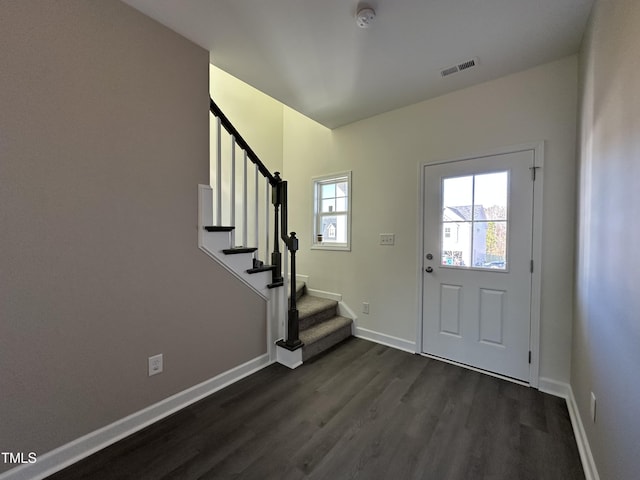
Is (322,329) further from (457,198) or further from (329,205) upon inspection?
(457,198)

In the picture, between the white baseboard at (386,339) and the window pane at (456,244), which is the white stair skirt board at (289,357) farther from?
the window pane at (456,244)

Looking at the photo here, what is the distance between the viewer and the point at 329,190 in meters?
3.55

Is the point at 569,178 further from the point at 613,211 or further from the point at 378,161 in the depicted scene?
the point at 378,161

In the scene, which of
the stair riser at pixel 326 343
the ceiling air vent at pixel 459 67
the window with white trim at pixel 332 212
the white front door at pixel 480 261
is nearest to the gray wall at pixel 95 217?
the stair riser at pixel 326 343

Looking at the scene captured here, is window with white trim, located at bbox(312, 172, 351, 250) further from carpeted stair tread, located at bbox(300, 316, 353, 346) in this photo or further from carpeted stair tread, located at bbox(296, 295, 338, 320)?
carpeted stair tread, located at bbox(300, 316, 353, 346)

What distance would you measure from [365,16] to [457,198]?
64.5 inches

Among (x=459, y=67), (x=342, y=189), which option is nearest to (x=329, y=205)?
(x=342, y=189)

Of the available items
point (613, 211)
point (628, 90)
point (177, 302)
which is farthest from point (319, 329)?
point (628, 90)

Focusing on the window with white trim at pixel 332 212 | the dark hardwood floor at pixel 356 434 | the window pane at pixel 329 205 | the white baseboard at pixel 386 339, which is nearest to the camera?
the dark hardwood floor at pixel 356 434

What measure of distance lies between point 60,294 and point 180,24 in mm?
1778

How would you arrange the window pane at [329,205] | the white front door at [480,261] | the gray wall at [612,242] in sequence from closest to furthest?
the gray wall at [612,242], the white front door at [480,261], the window pane at [329,205]

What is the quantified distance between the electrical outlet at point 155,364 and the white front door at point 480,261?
2.29 metres

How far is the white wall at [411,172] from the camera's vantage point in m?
2.05

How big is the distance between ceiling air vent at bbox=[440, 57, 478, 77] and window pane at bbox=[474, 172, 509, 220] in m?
→ 0.87
